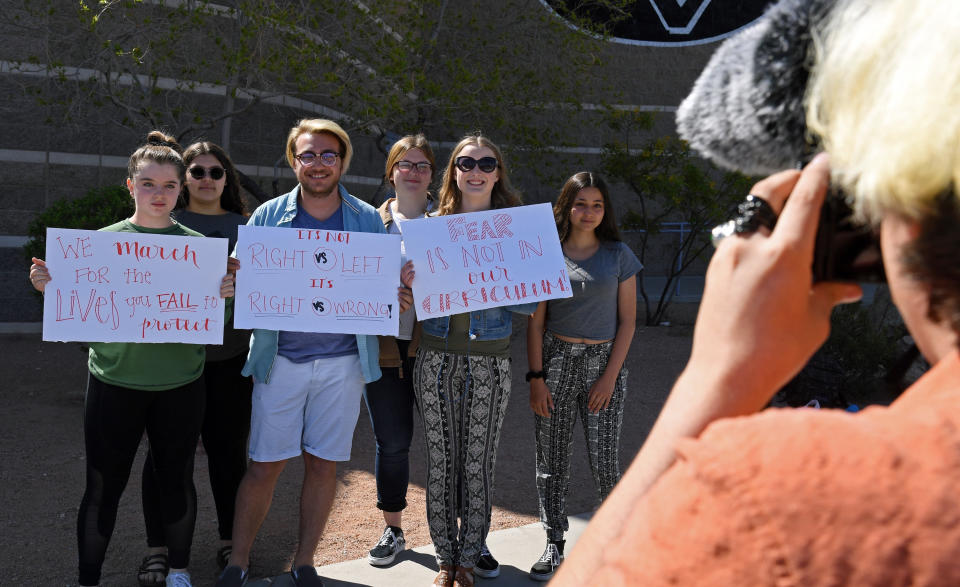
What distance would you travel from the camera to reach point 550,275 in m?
4.44

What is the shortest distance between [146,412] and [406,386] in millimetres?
1408

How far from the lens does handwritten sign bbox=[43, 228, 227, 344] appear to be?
3.86 metres

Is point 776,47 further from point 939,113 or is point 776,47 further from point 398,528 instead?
point 398,528

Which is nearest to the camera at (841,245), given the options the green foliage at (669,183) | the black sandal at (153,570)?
the black sandal at (153,570)

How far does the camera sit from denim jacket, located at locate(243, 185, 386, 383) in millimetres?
3457

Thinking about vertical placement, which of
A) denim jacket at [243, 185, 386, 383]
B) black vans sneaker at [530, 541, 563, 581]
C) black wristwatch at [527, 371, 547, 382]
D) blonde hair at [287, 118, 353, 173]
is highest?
blonde hair at [287, 118, 353, 173]

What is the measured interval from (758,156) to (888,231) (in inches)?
9.1

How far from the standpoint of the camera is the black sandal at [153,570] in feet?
13.6

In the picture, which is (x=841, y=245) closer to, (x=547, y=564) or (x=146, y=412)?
(x=146, y=412)

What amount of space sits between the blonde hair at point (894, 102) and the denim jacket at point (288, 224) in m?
3.49

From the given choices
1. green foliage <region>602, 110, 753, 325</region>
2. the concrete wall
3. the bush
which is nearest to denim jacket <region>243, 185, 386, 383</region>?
the bush

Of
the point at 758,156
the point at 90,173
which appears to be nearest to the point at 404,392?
the point at 758,156

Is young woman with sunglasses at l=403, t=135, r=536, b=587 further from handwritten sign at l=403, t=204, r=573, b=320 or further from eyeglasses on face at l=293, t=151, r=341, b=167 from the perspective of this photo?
eyeglasses on face at l=293, t=151, r=341, b=167

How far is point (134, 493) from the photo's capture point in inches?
221
